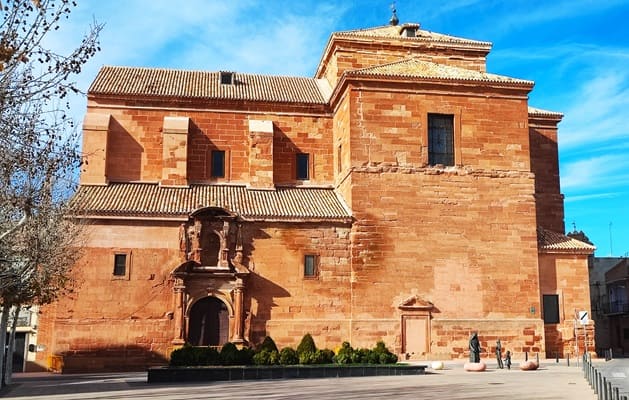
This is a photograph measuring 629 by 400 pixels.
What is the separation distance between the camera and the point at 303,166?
3014 centimetres

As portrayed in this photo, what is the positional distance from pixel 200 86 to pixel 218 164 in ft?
12.7

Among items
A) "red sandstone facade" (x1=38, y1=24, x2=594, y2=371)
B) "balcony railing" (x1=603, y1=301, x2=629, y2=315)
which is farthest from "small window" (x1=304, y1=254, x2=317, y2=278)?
"balcony railing" (x1=603, y1=301, x2=629, y2=315)

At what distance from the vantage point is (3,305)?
60.8 feet

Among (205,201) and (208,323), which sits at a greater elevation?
(205,201)

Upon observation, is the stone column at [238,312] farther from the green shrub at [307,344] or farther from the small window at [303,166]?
the small window at [303,166]

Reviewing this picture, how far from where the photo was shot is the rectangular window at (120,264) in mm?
24844

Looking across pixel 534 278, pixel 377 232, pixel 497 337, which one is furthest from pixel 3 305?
A: pixel 534 278

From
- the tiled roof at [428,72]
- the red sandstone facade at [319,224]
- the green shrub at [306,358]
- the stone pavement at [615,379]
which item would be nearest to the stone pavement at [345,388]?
the stone pavement at [615,379]

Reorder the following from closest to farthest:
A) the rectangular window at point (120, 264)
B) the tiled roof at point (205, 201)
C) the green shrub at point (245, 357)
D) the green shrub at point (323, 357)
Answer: the green shrub at point (245, 357), the green shrub at point (323, 357), the rectangular window at point (120, 264), the tiled roof at point (205, 201)

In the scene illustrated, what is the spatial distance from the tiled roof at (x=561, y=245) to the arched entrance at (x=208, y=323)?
12787 mm

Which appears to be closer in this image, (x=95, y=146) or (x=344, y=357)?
(x=344, y=357)

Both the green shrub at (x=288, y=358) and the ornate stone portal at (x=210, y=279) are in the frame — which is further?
the ornate stone portal at (x=210, y=279)

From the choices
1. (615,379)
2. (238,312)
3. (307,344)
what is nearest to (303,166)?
(238,312)

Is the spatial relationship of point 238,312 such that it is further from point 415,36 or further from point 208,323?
point 415,36
